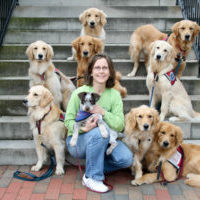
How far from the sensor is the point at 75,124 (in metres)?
3.03

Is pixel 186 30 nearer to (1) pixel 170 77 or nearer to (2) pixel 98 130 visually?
(1) pixel 170 77

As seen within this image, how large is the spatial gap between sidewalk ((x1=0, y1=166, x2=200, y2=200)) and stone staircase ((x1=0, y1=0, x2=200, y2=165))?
1.88 feet

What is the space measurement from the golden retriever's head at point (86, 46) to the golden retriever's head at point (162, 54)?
102 cm

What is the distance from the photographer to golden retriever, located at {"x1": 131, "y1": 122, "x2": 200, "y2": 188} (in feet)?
10.4

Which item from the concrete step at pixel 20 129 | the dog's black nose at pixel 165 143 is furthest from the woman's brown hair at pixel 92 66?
the concrete step at pixel 20 129

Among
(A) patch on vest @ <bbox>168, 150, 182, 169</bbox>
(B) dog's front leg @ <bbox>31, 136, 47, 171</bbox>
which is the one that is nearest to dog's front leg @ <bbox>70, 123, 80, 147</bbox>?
(B) dog's front leg @ <bbox>31, 136, 47, 171</bbox>

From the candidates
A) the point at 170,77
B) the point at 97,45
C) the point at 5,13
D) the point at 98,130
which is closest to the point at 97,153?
the point at 98,130

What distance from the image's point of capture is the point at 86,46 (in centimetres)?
441

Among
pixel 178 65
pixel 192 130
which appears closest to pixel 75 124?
pixel 192 130

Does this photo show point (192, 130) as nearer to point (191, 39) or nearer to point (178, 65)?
point (178, 65)

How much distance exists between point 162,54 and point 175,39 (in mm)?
914

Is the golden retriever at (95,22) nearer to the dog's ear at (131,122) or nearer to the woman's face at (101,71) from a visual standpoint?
the woman's face at (101,71)

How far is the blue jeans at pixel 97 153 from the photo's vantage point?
9.54 ft

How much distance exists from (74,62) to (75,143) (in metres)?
2.48
